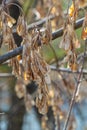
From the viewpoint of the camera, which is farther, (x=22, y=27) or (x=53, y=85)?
(x=53, y=85)

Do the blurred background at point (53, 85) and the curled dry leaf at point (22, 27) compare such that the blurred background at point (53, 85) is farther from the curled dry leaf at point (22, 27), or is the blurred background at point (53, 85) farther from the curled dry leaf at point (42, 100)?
the curled dry leaf at point (42, 100)

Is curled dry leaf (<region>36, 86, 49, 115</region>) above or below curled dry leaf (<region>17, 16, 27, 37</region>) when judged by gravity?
below

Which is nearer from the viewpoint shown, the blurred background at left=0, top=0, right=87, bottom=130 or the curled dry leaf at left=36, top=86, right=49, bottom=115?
the curled dry leaf at left=36, top=86, right=49, bottom=115

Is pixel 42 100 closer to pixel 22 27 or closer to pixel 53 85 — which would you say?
pixel 22 27

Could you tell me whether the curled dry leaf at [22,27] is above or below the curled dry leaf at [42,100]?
above

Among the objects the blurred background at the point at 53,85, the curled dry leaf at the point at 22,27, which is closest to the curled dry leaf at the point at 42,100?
the curled dry leaf at the point at 22,27

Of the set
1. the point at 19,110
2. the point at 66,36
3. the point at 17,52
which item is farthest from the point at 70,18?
the point at 19,110

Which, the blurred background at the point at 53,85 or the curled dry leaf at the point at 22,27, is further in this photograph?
the blurred background at the point at 53,85

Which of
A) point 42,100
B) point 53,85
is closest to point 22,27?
point 42,100

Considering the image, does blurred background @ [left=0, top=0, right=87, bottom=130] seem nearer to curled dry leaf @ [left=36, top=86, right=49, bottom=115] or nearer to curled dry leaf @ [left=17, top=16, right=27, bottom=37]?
curled dry leaf @ [left=17, top=16, right=27, bottom=37]

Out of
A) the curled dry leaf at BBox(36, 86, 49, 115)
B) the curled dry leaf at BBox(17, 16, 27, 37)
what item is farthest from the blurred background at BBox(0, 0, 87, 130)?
the curled dry leaf at BBox(36, 86, 49, 115)

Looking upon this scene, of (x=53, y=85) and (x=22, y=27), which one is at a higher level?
(x=22, y=27)

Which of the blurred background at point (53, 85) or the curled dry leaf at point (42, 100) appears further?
the blurred background at point (53, 85)
